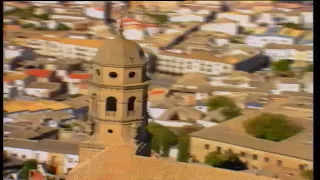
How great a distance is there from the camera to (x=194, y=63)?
672 inches

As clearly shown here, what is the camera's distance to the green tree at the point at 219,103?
1203 centimetres

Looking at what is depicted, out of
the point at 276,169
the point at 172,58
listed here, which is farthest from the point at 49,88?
the point at 276,169

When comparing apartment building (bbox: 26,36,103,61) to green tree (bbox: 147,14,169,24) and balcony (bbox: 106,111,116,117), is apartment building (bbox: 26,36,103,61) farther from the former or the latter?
balcony (bbox: 106,111,116,117)

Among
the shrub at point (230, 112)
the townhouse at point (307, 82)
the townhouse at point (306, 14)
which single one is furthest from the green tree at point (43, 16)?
the shrub at point (230, 112)

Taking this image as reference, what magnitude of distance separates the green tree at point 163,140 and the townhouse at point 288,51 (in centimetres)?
835

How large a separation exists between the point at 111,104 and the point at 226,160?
292cm

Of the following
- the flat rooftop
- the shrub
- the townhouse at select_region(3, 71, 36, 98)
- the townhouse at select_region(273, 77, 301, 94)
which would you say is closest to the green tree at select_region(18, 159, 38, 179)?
the flat rooftop

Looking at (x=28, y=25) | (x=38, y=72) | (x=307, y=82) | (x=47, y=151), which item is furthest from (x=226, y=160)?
(x=28, y=25)

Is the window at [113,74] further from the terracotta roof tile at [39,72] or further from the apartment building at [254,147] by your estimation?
the terracotta roof tile at [39,72]

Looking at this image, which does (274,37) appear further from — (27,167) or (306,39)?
(27,167)

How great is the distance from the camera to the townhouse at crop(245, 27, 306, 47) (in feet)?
64.4

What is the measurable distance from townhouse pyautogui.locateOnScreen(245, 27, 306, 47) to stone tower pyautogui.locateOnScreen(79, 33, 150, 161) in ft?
46.4

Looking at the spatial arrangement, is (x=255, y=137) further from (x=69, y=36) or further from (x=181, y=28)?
(x=181, y=28)

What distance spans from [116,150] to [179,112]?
6.85m
